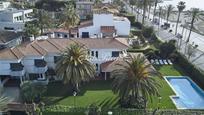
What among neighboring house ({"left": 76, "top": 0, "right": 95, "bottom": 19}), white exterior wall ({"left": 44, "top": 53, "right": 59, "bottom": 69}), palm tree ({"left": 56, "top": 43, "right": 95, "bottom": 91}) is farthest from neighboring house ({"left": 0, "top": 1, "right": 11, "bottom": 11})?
palm tree ({"left": 56, "top": 43, "right": 95, "bottom": 91})

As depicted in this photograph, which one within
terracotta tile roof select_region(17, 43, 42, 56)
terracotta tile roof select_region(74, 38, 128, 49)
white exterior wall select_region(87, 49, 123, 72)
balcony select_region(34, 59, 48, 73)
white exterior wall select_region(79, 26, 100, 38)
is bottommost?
balcony select_region(34, 59, 48, 73)

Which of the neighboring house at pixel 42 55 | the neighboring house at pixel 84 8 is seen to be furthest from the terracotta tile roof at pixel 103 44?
the neighboring house at pixel 84 8

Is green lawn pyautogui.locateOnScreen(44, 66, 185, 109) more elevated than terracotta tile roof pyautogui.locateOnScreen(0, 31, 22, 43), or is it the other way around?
terracotta tile roof pyautogui.locateOnScreen(0, 31, 22, 43)

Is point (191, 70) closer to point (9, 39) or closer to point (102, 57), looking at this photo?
point (102, 57)

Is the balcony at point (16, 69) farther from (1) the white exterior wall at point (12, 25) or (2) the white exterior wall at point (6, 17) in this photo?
(2) the white exterior wall at point (6, 17)

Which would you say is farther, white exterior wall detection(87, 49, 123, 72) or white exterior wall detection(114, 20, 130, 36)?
white exterior wall detection(114, 20, 130, 36)

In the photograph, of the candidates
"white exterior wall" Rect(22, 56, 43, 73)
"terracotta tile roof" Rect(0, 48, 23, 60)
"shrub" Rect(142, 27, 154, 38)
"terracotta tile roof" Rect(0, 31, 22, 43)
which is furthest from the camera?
"shrub" Rect(142, 27, 154, 38)

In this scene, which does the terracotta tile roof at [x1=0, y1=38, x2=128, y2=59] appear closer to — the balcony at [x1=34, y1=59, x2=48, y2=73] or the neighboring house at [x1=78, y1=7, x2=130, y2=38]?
the balcony at [x1=34, y1=59, x2=48, y2=73]
